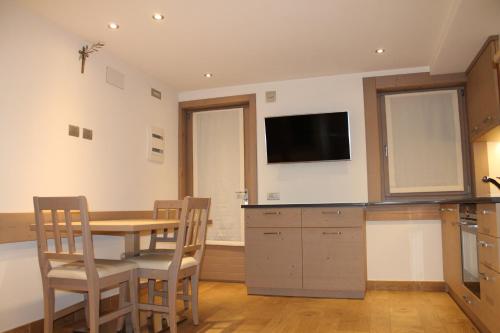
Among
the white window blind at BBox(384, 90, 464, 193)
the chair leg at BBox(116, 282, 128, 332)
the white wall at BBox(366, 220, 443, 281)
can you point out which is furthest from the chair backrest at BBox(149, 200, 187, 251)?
the white window blind at BBox(384, 90, 464, 193)

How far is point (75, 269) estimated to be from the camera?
95.7 inches

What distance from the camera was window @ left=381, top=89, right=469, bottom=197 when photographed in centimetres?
418

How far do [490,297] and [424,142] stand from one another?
86.2 inches

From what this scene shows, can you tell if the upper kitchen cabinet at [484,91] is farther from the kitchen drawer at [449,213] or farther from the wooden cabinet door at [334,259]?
the wooden cabinet door at [334,259]

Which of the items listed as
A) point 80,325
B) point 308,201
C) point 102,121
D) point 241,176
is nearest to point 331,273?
point 308,201

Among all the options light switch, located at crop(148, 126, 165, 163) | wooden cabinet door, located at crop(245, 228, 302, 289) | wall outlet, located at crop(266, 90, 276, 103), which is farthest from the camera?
wall outlet, located at crop(266, 90, 276, 103)

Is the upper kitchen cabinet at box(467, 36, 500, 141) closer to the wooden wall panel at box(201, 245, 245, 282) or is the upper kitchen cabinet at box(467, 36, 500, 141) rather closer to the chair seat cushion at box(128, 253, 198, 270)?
the chair seat cushion at box(128, 253, 198, 270)

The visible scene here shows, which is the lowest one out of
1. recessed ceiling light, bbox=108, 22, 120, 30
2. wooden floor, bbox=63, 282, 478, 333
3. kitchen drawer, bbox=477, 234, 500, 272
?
wooden floor, bbox=63, 282, 478, 333

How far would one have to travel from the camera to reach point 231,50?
148 inches

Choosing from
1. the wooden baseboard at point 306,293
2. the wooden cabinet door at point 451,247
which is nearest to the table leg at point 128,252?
the wooden baseboard at point 306,293

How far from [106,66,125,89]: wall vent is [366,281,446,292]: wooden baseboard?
317cm

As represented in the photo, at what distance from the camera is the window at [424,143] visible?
4.18m

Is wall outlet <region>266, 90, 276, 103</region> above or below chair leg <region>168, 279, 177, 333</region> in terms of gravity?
above

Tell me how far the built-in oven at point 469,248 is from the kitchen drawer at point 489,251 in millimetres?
134
